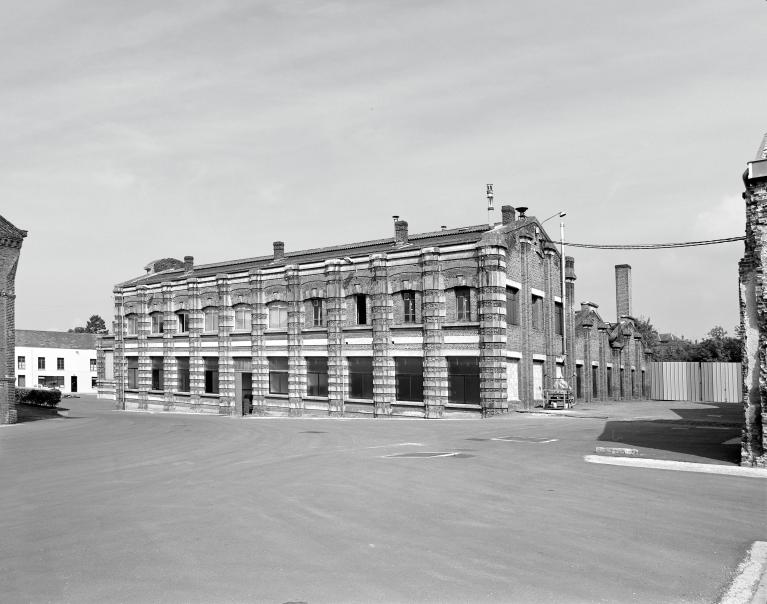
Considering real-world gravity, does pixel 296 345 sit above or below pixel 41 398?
above

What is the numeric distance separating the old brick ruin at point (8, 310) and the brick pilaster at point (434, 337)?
2001 centimetres

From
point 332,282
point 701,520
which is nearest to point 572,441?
point 701,520

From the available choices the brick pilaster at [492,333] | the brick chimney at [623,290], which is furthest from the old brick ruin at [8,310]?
the brick chimney at [623,290]

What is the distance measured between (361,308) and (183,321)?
16752 millimetres

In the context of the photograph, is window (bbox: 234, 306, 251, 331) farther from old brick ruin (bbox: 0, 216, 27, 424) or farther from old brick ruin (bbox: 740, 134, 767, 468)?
old brick ruin (bbox: 740, 134, 767, 468)

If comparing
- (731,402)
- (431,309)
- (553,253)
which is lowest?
(731,402)

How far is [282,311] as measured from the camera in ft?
144

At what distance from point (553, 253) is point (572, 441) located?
71.9 ft

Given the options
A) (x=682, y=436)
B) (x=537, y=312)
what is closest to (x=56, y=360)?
(x=537, y=312)

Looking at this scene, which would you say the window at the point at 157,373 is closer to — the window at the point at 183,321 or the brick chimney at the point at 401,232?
the window at the point at 183,321

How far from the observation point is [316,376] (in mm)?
41812

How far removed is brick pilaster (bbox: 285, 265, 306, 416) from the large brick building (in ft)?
0.21

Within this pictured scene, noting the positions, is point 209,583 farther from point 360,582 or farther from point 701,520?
point 701,520

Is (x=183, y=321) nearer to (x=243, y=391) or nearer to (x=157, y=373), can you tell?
(x=157, y=373)
